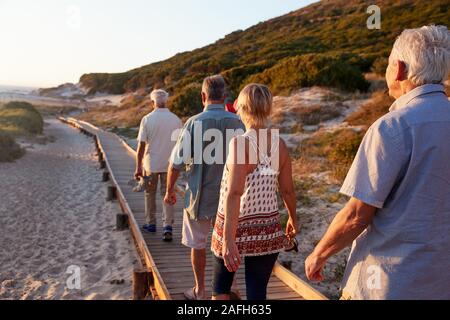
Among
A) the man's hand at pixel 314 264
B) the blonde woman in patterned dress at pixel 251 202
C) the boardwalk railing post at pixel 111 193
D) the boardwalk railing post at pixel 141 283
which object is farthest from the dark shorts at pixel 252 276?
the boardwalk railing post at pixel 111 193

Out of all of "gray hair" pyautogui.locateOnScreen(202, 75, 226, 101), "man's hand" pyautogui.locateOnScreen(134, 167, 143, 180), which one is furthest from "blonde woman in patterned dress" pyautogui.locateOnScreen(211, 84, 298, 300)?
"man's hand" pyautogui.locateOnScreen(134, 167, 143, 180)

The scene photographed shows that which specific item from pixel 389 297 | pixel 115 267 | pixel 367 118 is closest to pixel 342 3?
pixel 367 118

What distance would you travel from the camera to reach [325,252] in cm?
204

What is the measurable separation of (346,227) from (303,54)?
3254 centimetres

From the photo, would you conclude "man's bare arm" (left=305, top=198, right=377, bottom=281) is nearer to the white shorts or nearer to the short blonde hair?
the short blonde hair

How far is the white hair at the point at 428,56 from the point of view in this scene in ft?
6.09

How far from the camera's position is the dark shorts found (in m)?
2.80

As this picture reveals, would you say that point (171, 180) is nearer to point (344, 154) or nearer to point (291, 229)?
point (291, 229)

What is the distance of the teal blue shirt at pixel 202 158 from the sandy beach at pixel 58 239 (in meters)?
2.40

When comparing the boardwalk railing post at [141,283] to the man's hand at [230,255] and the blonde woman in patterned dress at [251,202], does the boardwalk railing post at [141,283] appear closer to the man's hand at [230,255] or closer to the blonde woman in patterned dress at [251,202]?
the blonde woman in patterned dress at [251,202]

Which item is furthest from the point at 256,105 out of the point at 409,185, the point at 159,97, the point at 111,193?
the point at 111,193

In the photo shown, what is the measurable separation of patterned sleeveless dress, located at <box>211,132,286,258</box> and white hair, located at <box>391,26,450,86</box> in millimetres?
1011
